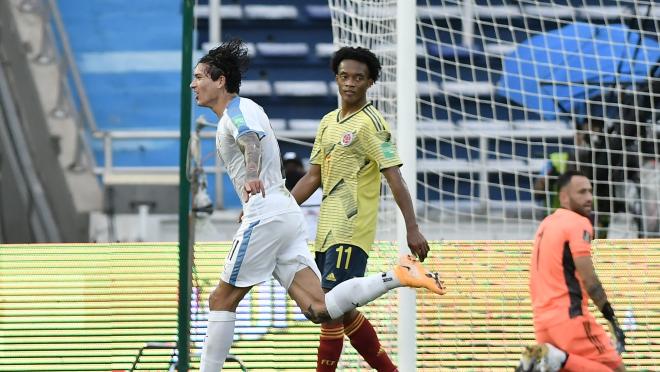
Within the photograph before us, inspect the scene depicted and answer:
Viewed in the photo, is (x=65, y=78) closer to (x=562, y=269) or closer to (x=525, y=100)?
(x=525, y=100)

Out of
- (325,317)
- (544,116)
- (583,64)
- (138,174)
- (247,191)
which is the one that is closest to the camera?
(247,191)

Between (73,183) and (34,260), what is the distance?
622 cm

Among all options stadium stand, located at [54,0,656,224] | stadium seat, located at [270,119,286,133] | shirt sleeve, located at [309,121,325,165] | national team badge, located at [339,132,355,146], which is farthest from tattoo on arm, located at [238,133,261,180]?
stadium seat, located at [270,119,286,133]

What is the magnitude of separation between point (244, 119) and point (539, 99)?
18.5 feet

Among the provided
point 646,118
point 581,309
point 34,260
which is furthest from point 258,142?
point 646,118

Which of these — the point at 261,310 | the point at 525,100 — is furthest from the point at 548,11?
the point at 261,310

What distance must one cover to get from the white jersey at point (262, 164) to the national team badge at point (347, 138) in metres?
0.54

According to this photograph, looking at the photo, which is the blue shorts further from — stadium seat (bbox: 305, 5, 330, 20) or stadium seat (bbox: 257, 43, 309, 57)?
stadium seat (bbox: 305, 5, 330, 20)

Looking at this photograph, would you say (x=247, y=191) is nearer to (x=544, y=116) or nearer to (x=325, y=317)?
(x=325, y=317)

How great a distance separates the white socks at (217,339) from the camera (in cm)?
598

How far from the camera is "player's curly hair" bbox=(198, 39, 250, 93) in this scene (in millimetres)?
6133

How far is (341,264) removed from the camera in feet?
21.2

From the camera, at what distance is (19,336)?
813 centimetres

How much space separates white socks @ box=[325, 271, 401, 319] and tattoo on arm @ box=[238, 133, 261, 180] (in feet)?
2.66
